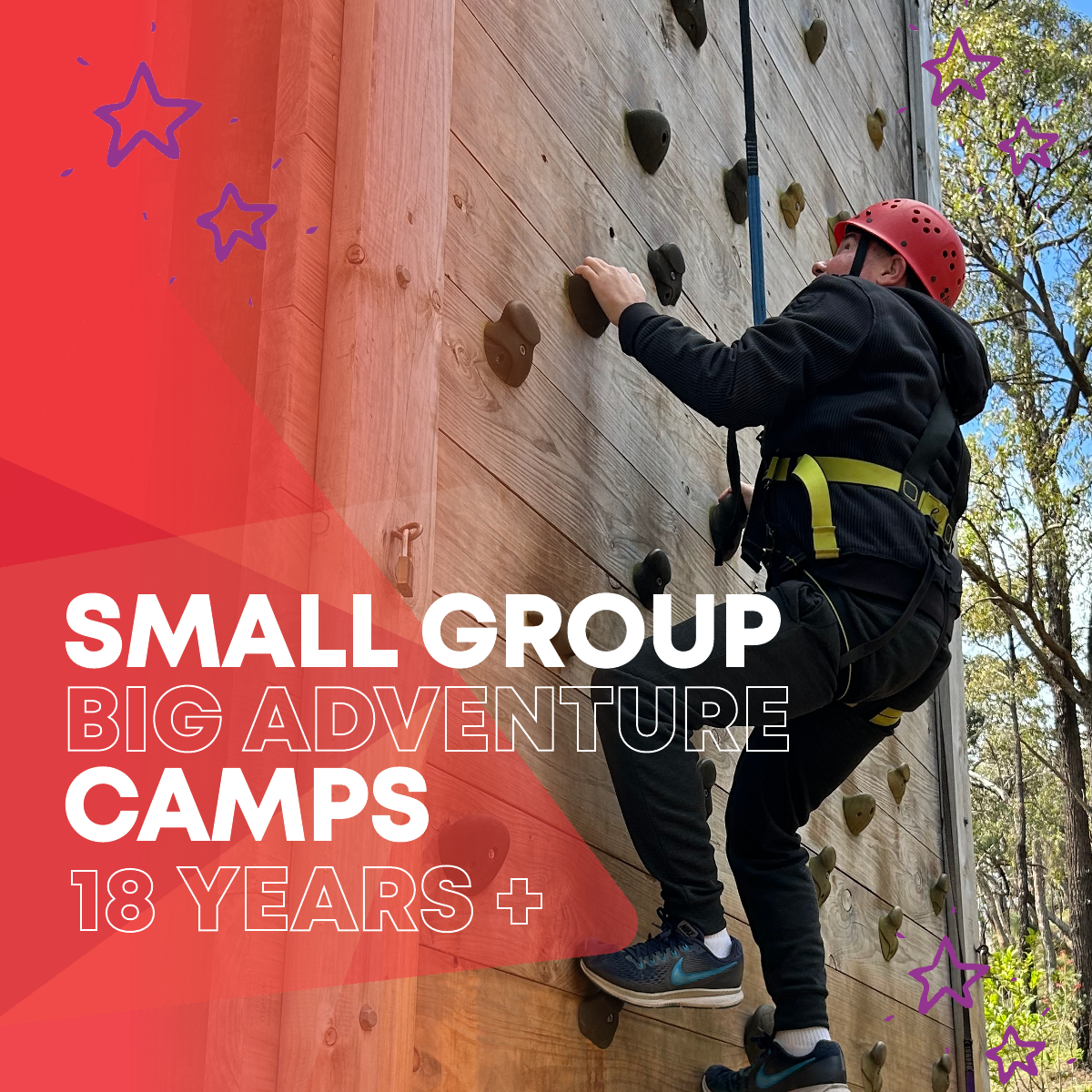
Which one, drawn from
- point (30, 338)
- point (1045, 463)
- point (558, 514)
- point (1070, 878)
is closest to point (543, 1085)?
point (558, 514)

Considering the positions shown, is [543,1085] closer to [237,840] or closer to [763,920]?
[763,920]

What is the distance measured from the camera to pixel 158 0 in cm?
240

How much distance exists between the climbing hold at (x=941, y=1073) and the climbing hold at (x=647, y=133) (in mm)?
3026

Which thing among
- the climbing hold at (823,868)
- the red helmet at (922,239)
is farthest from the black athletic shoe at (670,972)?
the red helmet at (922,239)

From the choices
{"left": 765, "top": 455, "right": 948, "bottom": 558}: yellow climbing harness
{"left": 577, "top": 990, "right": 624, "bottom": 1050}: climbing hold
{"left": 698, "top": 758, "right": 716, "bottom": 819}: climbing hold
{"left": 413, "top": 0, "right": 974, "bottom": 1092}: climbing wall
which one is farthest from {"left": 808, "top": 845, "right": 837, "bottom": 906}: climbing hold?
{"left": 765, "top": 455, "right": 948, "bottom": 558}: yellow climbing harness

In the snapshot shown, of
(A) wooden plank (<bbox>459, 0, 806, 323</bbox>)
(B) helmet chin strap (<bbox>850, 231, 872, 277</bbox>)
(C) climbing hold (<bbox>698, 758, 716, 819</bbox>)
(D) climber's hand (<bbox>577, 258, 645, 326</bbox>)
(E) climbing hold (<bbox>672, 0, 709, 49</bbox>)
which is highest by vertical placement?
(E) climbing hold (<bbox>672, 0, 709, 49</bbox>)

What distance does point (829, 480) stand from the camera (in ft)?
8.47

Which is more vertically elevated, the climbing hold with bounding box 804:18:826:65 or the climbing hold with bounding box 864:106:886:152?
the climbing hold with bounding box 864:106:886:152

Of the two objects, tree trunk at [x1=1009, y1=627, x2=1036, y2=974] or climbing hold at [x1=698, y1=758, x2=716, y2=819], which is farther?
tree trunk at [x1=1009, y1=627, x2=1036, y2=974]

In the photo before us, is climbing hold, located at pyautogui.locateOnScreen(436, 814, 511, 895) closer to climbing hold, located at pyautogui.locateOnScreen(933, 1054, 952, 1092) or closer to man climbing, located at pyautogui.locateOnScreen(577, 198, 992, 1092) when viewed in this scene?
man climbing, located at pyautogui.locateOnScreen(577, 198, 992, 1092)

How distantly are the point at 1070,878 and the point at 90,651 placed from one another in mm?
15207

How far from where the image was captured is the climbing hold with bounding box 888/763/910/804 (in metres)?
4.58

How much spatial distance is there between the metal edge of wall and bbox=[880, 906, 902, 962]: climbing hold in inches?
28.1

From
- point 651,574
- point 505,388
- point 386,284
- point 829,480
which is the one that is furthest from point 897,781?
point 386,284
